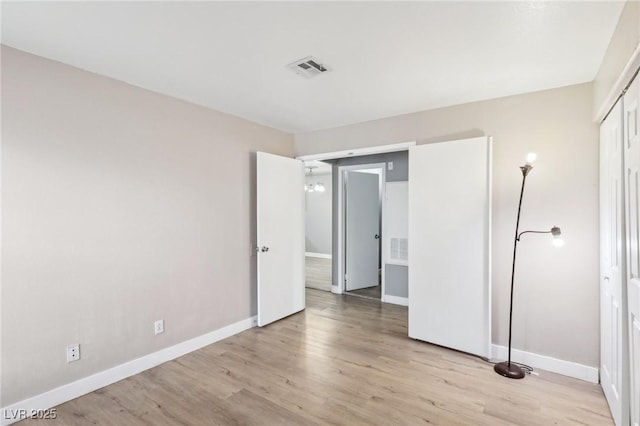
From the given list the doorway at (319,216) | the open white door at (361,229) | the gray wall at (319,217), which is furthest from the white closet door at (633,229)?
the gray wall at (319,217)

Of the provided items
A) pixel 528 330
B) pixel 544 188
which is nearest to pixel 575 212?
pixel 544 188

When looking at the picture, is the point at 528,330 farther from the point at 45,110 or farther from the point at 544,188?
the point at 45,110

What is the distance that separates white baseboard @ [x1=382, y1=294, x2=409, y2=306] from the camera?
15.3 feet

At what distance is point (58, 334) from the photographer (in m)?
2.28

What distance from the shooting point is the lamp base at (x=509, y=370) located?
104 inches

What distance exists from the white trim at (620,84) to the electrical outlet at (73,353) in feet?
12.6

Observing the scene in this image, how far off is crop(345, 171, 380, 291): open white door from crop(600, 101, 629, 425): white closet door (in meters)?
3.42

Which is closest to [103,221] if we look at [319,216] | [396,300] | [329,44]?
[329,44]

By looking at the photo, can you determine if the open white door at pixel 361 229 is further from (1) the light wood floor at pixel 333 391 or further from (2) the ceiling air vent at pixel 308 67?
(2) the ceiling air vent at pixel 308 67

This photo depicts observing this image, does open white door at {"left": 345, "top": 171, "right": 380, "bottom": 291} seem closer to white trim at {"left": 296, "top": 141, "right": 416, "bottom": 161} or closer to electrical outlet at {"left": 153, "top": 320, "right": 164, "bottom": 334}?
white trim at {"left": 296, "top": 141, "right": 416, "bottom": 161}

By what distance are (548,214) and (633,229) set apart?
1.18 meters

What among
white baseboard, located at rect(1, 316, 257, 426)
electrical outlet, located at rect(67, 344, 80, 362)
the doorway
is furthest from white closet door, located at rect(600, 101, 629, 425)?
the doorway

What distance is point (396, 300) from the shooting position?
4738 millimetres

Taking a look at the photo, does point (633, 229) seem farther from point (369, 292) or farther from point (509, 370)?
point (369, 292)
